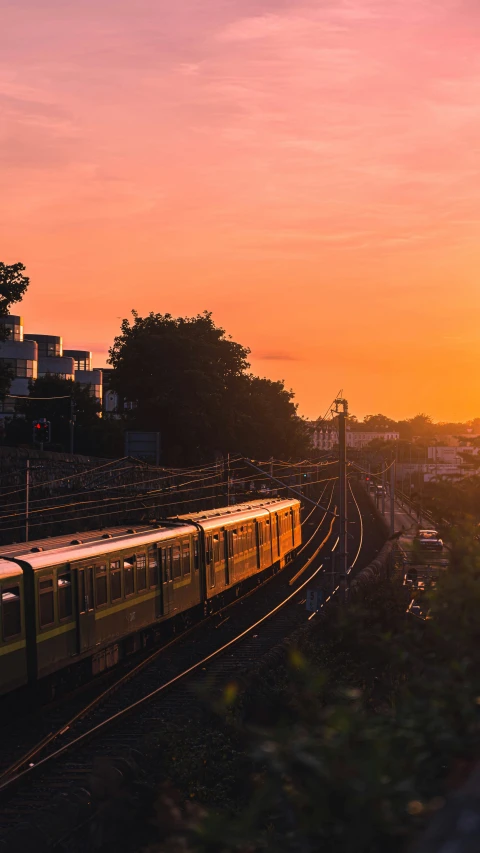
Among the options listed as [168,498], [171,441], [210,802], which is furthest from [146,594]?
[171,441]

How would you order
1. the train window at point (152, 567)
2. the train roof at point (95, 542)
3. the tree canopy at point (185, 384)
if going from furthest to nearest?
the tree canopy at point (185, 384) → the train window at point (152, 567) → the train roof at point (95, 542)

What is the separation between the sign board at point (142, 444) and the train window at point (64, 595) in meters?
31.5

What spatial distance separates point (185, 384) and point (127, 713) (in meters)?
49.7

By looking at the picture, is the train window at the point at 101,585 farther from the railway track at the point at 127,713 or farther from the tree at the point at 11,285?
the tree at the point at 11,285

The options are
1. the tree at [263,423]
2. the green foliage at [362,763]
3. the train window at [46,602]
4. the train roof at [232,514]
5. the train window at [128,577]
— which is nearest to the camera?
the green foliage at [362,763]

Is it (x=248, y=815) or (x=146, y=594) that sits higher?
(x=248, y=815)

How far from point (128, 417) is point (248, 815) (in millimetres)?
65309

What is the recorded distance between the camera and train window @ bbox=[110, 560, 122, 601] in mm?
20547

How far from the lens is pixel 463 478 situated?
28.9ft

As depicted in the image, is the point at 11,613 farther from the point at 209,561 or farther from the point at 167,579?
the point at 209,561

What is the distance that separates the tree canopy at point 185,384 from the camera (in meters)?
66.2

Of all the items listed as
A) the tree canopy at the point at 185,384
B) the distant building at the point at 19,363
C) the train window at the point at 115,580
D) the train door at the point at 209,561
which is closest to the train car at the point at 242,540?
the train door at the point at 209,561

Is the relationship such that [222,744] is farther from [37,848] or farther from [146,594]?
[146,594]

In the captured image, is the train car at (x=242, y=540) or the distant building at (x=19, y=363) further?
the distant building at (x=19, y=363)
